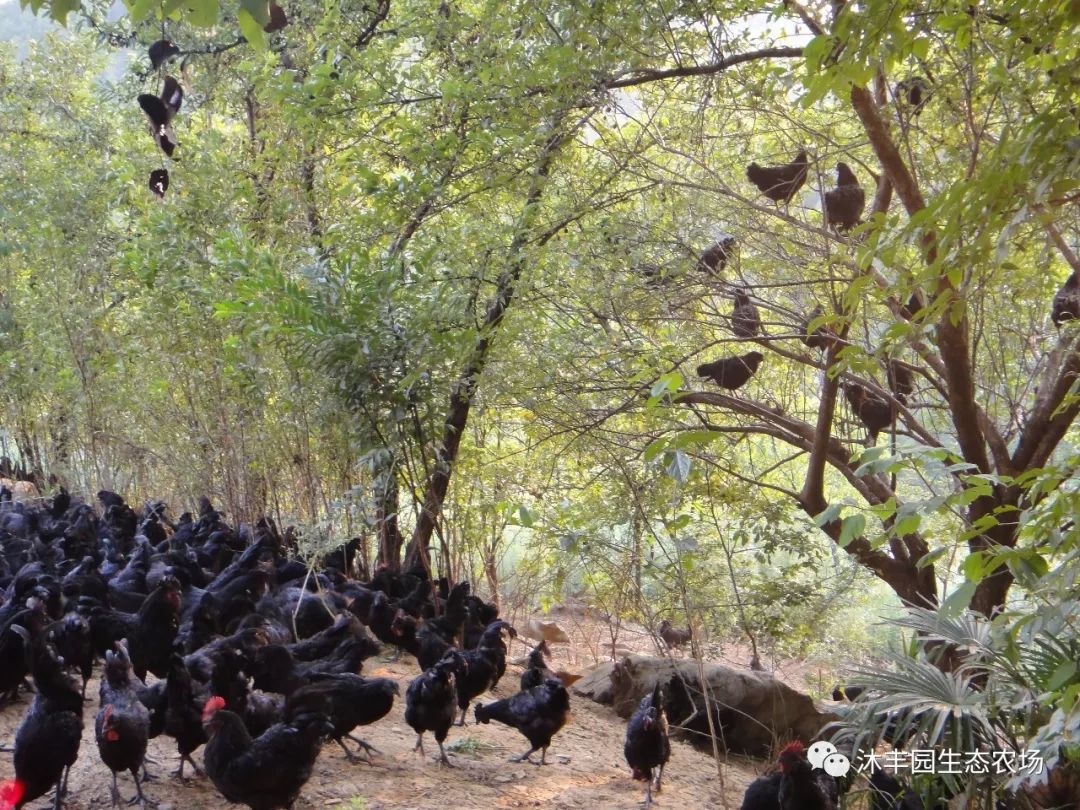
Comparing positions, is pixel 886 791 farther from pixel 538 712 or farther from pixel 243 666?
pixel 243 666

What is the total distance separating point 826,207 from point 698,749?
14.1ft

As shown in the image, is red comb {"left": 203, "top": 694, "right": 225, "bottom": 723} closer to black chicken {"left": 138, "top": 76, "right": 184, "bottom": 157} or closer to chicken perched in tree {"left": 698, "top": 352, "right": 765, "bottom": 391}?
chicken perched in tree {"left": 698, "top": 352, "right": 765, "bottom": 391}

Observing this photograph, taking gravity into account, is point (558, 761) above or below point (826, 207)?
below

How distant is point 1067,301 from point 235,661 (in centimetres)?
522

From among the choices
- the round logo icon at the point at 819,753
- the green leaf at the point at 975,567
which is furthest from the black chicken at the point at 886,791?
the green leaf at the point at 975,567

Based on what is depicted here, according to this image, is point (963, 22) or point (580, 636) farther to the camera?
point (580, 636)

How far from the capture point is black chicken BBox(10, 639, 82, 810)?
4.30 meters

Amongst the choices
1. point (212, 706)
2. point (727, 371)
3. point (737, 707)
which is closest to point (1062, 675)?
point (212, 706)

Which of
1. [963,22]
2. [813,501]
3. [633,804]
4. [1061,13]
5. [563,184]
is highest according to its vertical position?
[563,184]

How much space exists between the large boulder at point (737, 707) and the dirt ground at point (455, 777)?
563 mm

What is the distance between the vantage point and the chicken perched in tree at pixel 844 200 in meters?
6.22

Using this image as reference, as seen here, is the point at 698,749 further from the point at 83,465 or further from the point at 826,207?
the point at 83,465

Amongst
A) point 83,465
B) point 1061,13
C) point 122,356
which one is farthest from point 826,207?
point 83,465

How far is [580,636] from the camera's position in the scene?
12156 millimetres
